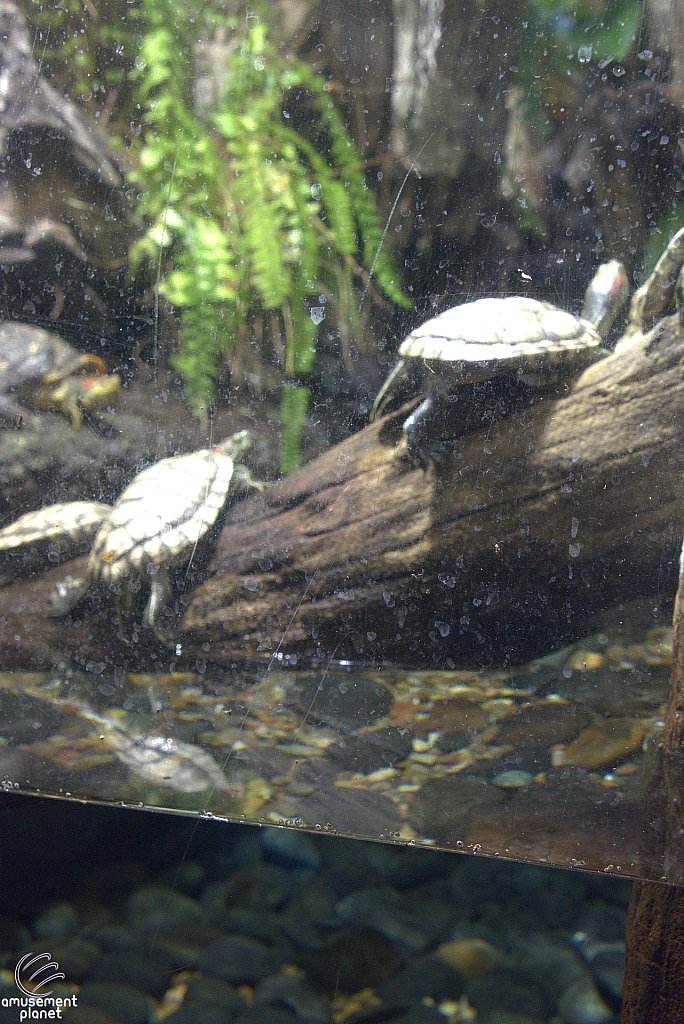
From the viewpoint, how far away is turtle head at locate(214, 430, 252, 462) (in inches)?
30.6

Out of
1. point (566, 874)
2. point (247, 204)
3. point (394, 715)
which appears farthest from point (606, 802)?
point (247, 204)

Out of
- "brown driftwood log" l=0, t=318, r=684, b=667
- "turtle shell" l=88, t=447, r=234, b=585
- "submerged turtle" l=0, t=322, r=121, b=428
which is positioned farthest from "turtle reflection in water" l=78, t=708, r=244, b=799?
"submerged turtle" l=0, t=322, r=121, b=428

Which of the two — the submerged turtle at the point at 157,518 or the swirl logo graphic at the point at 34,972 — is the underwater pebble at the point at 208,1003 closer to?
the swirl logo graphic at the point at 34,972

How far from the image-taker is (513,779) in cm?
80

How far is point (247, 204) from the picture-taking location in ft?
2.45

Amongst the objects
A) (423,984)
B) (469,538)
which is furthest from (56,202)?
(423,984)

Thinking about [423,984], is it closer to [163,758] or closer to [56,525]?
[163,758]

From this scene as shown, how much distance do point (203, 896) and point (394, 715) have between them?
620 millimetres

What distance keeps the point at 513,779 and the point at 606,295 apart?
607 millimetres

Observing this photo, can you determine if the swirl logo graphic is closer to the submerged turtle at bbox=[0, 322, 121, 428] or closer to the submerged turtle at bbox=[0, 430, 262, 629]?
the submerged turtle at bbox=[0, 430, 262, 629]

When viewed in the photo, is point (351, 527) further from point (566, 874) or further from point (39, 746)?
point (566, 874)

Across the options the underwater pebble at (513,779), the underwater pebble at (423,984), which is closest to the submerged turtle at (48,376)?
the underwater pebble at (513,779)

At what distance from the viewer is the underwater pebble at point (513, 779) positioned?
79 cm

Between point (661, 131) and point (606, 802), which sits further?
point (606, 802)
